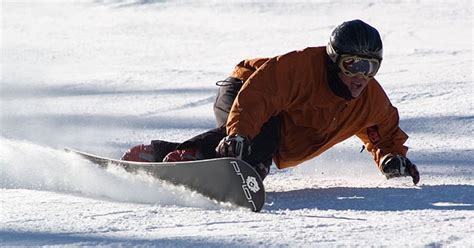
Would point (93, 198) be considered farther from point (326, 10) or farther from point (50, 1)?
point (50, 1)

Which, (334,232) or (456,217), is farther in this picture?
(456,217)

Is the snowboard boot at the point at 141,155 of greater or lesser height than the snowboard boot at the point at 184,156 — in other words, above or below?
below

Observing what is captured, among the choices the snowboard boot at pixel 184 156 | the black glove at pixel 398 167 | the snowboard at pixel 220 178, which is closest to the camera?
the snowboard at pixel 220 178

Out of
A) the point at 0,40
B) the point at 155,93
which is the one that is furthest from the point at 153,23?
the point at 155,93

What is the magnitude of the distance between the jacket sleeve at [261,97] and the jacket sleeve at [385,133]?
2.20ft

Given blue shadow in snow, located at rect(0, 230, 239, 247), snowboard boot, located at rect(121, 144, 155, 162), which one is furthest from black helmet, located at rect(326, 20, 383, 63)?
blue shadow in snow, located at rect(0, 230, 239, 247)

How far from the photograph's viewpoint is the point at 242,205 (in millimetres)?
5094

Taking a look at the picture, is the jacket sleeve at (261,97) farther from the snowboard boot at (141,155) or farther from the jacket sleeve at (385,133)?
the snowboard boot at (141,155)

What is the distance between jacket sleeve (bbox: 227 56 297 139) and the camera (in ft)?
17.4

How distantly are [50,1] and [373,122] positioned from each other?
11.6 metres

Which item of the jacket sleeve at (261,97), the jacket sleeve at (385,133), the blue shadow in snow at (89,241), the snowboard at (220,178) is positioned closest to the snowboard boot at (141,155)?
the snowboard at (220,178)

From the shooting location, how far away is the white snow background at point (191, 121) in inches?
181

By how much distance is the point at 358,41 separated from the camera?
5430 mm

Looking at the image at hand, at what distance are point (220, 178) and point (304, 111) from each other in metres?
0.81
